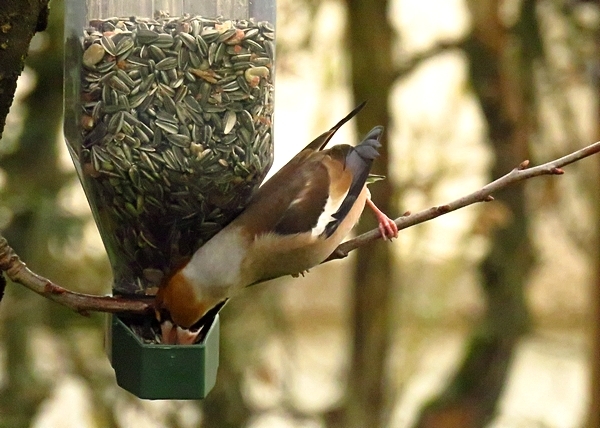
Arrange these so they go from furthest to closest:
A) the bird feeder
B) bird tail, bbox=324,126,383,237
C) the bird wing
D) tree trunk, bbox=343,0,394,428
Result: tree trunk, bbox=343,0,394,428 → bird tail, bbox=324,126,383,237 → the bird wing → the bird feeder

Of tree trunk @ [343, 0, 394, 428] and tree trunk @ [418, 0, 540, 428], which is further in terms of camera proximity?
tree trunk @ [418, 0, 540, 428]

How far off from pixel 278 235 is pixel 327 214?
0.48 feet

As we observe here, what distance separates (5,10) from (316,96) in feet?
10.4

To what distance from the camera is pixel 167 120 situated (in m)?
1.92

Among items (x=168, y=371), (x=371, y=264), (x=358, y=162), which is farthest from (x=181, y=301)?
(x=371, y=264)

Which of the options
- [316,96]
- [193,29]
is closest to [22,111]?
[316,96]

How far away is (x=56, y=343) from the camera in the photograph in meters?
3.82

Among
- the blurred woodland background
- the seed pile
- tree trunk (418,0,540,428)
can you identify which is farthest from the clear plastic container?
tree trunk (418,0,540,428)

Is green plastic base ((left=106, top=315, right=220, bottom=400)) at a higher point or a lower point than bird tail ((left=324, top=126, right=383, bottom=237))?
lower

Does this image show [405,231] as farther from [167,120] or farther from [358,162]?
[167,120]

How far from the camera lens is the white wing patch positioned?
2.06 m

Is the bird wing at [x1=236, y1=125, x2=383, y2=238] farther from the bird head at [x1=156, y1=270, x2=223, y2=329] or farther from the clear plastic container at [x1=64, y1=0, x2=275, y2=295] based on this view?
the bird head at [x1=156, y1=270, x2=223, y2=329]

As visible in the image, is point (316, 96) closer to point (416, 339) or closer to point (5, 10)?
point (416, 339)

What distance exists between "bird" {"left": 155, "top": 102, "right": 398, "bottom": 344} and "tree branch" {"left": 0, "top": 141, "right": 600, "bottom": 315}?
57 millimetres
